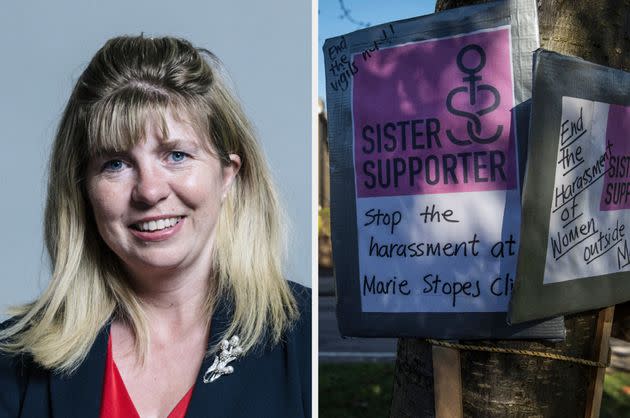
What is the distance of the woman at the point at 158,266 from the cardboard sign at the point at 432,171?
25cm

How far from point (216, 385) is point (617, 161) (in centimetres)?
136

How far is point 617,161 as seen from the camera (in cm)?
252

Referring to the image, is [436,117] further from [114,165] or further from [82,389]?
[82,389]

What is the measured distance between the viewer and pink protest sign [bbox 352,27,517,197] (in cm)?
228

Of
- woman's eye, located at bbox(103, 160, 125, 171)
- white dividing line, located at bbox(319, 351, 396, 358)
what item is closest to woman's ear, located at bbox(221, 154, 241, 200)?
woman's eye, located at bbox(103, 160, 125, 171)

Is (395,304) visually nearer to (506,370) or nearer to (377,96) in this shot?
(506,370)

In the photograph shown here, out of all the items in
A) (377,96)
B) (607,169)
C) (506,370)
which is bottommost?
(506,370)

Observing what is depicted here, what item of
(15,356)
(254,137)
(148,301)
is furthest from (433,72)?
(15,356)

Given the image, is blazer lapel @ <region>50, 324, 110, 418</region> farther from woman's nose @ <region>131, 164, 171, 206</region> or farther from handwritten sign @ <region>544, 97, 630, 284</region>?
handwritten sign @ <region>544, 97, 630, 284</region>

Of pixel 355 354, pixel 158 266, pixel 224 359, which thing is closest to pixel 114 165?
pixel 158 266

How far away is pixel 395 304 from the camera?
8.11 feet

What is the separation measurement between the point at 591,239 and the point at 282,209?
2.98 feet

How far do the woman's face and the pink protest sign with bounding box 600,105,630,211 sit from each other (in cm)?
110

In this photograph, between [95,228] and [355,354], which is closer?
[95,228]
